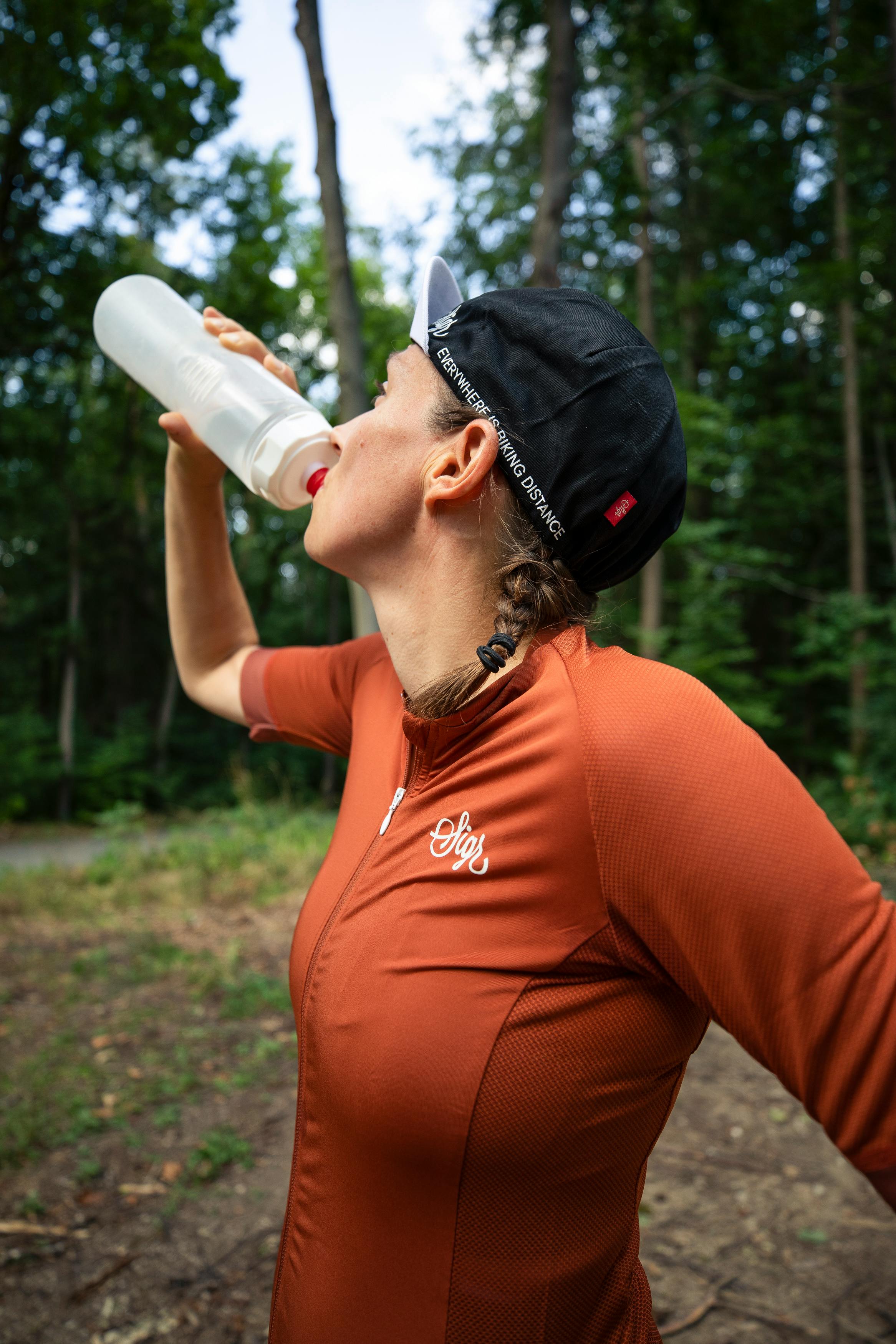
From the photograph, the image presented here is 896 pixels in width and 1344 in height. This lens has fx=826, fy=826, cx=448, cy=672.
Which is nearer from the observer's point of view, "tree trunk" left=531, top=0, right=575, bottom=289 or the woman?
the woman

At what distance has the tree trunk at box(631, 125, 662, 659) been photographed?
499 inches

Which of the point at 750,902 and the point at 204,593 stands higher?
A: the point at 204,593

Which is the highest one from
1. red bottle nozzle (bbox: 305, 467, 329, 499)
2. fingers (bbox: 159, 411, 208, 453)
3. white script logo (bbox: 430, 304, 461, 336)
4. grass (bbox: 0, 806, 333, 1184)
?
white script logo (bbox: 430, 304, 461, 336)

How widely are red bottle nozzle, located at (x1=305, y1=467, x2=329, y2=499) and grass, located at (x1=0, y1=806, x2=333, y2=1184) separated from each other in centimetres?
294

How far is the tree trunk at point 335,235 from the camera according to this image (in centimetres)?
436

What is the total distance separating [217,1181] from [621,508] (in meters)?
3.28

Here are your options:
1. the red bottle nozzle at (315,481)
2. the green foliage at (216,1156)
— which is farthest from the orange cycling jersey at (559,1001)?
the green foliage at (216,1156)

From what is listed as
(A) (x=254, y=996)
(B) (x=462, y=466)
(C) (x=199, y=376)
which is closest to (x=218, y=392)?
(C) (x=199, y=376)

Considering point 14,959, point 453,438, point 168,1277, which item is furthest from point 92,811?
point 453,438

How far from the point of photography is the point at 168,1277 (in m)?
2.73

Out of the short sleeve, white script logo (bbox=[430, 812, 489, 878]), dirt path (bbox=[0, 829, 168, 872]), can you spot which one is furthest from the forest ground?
dirt path (bbox=[0, 829, 168, 872])

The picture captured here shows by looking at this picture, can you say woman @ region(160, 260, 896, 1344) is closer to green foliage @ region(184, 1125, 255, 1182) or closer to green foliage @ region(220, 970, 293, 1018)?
green foliage @ region(184, 1125, 255, 1182)

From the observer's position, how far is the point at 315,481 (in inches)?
65.6

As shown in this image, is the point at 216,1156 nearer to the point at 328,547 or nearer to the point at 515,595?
the point at 328,547
